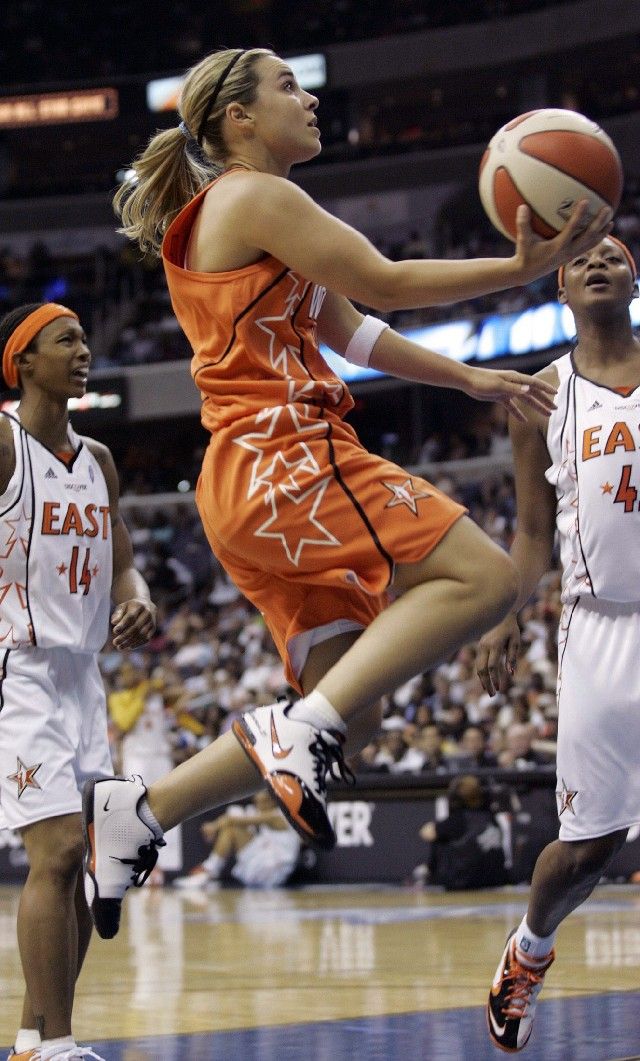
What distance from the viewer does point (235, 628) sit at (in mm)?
20812

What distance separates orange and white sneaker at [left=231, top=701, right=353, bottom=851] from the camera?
3.37m

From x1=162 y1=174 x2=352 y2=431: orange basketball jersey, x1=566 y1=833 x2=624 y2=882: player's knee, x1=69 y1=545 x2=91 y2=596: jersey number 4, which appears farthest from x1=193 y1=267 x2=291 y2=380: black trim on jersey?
x1=566 y1=833 x2=624 y2=882: player's knee

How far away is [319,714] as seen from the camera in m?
3.49

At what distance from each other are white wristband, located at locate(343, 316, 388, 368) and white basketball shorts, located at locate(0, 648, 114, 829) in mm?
1450

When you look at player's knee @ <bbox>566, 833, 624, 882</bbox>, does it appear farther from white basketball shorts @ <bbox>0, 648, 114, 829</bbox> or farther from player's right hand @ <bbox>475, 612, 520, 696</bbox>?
white basketball shorts @ <bbox>0, 648, 114, 829</bbox>

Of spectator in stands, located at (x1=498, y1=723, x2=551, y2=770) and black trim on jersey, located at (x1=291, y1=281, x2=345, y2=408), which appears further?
spectator in stands, located at (x1=498, y1=723, x2=551, y2=770)

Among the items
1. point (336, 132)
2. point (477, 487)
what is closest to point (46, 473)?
point (477, 487)

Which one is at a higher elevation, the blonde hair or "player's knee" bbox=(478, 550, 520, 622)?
the blonde hair

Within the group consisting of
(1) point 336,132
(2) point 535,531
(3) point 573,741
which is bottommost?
(3) point 573,741

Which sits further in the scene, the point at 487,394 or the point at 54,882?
the point at 54,882

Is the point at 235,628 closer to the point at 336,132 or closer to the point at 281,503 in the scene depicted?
the point at 336,132

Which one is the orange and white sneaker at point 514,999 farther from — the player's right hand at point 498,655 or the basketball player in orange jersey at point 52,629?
the basketball player in orange jersey at point 52,629

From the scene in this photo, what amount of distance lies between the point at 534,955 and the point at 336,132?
84.0 feet

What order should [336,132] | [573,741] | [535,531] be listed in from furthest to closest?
[336,132] → [535,531] → [573,741]
